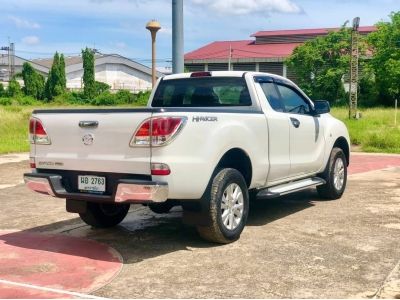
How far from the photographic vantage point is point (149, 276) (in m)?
4.89

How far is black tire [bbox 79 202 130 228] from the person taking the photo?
6652 millimetres

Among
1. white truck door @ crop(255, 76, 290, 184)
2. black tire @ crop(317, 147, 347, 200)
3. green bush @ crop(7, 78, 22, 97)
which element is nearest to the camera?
white truck door @ crop(255, 76, 290, 184)

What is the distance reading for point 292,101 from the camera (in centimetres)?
750

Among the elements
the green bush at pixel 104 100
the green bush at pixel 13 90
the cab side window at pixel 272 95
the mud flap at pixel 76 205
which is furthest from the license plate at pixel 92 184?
the green bush at pixel 13 90

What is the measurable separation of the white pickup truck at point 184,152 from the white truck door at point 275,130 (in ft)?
0.04

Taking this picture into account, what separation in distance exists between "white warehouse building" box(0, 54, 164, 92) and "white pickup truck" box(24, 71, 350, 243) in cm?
7106

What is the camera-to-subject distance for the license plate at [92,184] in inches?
215

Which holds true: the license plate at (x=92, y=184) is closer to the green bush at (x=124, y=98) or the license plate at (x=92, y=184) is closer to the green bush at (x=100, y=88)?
the green bush at (x=124, y=98)

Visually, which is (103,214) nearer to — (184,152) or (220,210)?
(220,210)

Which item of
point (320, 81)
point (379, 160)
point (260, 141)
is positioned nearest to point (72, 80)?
point (320, 81)

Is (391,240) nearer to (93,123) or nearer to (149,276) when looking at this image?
(149,276)

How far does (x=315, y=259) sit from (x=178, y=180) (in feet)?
4.97

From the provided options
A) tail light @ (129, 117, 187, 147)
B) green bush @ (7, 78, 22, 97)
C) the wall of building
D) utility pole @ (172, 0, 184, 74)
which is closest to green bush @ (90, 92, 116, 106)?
green bush @ (7, 78, 22, 97)

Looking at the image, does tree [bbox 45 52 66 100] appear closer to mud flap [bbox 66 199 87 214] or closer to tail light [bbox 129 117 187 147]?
mud flap [bbox 66 199 87 214]
